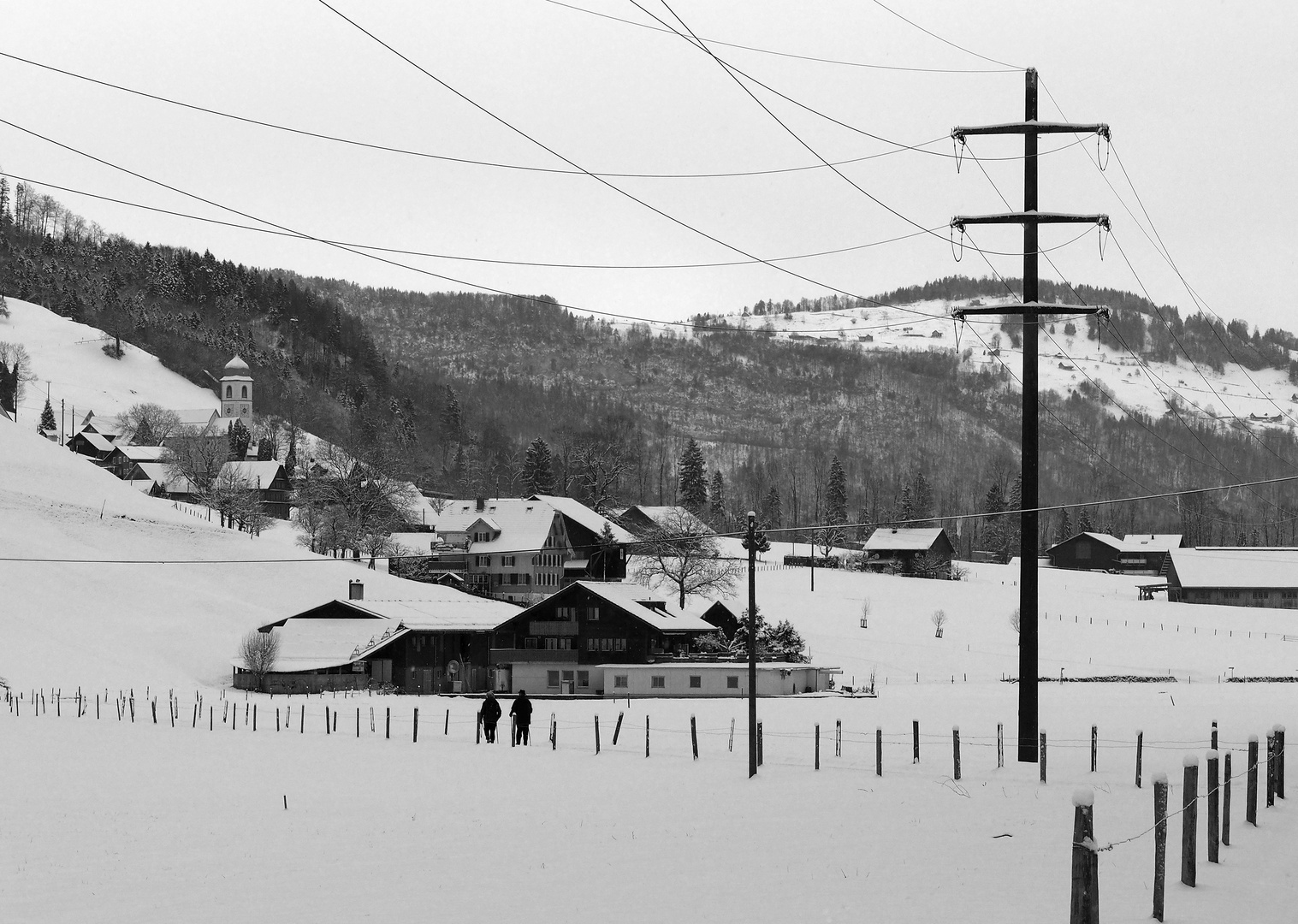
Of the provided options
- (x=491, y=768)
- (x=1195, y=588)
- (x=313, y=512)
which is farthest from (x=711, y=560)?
(x=491, y=768)

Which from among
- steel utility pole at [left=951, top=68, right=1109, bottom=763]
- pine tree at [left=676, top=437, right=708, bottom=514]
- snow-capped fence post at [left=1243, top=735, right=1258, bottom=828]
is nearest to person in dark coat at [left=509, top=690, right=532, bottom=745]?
steel utility pole at [left=951, top=68, right=1109, bottom=763]

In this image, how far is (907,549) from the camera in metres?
135

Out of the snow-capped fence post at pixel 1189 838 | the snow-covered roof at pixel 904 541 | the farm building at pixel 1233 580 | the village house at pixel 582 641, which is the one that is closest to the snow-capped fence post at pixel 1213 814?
the snow-capped fence post at pixel 1189 838

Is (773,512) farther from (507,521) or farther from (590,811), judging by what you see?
(590,811)

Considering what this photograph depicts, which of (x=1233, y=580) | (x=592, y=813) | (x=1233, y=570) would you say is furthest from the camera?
(x=1233, y=570)

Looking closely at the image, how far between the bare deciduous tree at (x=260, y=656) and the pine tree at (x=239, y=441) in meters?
101

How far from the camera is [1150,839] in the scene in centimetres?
1825

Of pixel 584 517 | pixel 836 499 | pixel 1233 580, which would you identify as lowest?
pixel 1233 580

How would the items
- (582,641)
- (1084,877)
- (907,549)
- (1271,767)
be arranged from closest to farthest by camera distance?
(1084,877) < (1271,767) < (582,641) < (907,549)

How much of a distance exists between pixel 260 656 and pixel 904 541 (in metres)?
86.0

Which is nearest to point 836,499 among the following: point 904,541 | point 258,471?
point 904,541

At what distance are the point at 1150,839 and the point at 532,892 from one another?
8.56 m

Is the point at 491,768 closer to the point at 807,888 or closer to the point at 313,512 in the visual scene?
the point at 807,888

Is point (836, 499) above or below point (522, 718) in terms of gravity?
above
